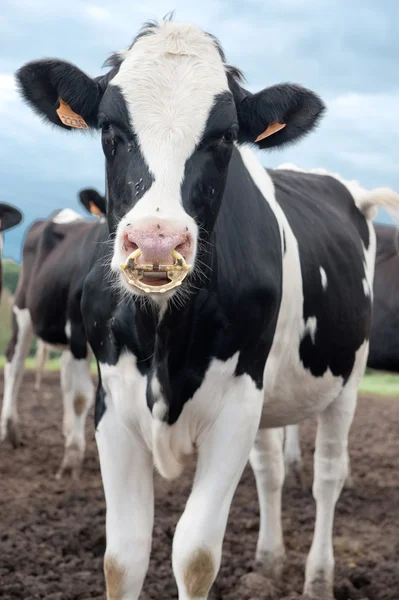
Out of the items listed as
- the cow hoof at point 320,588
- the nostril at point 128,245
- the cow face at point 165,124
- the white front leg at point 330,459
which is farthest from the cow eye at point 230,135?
the cow hoof at point 320,588

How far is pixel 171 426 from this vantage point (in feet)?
12.5

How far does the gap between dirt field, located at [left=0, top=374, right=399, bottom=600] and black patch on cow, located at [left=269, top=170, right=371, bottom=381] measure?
1207mm

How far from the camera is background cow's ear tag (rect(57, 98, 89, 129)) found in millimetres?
3836

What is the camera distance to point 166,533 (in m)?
5.94

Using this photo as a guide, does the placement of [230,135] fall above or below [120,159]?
above

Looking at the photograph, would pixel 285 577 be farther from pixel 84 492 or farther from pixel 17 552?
pixel 84 492

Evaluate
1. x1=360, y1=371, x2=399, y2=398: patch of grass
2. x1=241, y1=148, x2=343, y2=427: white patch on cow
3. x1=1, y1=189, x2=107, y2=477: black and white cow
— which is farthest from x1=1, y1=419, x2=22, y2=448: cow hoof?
x1=360, y1=371, x2=399, y2=398: patch of grass

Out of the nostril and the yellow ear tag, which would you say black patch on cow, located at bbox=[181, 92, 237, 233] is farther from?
the yellow ear tag

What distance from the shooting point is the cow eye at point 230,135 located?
3.59 m

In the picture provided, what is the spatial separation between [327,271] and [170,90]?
5.50 ft

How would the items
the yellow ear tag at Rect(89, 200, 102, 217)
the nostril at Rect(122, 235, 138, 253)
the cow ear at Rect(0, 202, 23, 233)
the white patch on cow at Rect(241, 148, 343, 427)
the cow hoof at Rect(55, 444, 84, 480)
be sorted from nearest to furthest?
1. the nostril at Rect(122, 235, 138, 253)
2. the white patch on cow at Rect(241, 148, 343, 427)
3. the cow ear at Rect(0, 202, 23, 233)
4. the cow hoof at Rect(55, 444, 84, 480)
5. the yellow ear tag at Rect(89, 200, 102, 217)

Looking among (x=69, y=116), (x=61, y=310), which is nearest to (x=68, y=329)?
(x=61, y=310)

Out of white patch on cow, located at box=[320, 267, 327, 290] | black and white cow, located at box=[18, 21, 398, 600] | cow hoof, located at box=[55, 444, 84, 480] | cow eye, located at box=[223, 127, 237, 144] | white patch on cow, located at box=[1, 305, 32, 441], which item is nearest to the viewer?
black and white cow, located at box=[18, 21, 398, 600]

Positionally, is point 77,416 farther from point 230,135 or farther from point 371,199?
point 230,135
